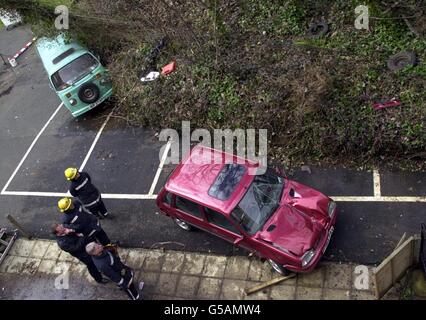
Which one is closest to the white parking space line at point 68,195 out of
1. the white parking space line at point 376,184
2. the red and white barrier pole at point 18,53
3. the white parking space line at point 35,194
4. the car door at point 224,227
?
the white parking space line at point 35,194

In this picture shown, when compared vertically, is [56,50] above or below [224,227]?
above

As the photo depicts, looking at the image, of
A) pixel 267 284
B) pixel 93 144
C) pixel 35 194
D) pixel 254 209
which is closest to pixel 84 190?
pixel 35 194

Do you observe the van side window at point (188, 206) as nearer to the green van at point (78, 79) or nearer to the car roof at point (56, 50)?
the green van at point (78, 79)

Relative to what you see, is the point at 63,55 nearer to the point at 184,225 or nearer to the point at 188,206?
the point at 184,225

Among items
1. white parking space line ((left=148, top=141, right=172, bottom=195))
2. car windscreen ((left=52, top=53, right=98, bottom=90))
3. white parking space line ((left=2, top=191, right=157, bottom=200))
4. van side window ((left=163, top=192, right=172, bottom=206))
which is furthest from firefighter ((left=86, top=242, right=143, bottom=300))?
car windscreen ((left=52, top=53, right=98, bottom=90))

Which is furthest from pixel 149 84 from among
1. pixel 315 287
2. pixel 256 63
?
pixel 315 287
